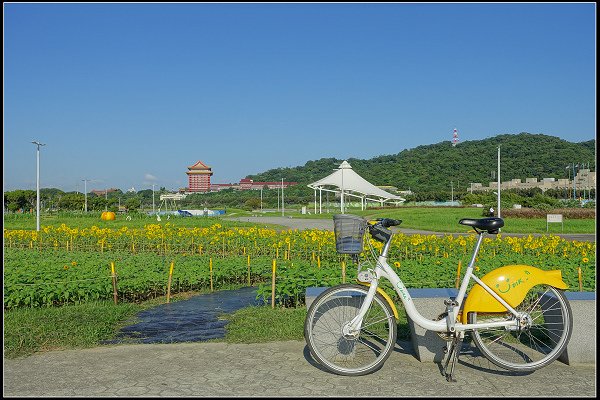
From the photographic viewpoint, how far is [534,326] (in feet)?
16.1

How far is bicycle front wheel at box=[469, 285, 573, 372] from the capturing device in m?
4.61

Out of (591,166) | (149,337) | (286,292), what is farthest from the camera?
(591,166)

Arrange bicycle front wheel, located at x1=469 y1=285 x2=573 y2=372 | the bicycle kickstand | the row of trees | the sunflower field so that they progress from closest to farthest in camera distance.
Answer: the bicycle kickstand
bicycle front wheel, located at x1=469 y1=285 x2=573 y2=372
the sunflower field
the row of trees

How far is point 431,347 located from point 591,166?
312 feet

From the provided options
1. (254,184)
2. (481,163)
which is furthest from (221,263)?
(254,184)

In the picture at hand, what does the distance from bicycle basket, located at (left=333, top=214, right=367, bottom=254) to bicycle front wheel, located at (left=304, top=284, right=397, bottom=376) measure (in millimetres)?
358

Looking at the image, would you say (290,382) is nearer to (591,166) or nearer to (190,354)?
(190,354)

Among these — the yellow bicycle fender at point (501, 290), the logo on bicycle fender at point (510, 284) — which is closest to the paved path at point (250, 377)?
the yellow bicycle fender at point (501, 290)

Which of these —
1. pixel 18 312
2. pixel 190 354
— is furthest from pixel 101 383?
pixel 18 312

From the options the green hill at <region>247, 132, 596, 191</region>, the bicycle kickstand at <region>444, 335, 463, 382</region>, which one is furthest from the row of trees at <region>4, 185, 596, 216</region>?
the bicycle kickstand at <region>444, 335, 463, 382</region>

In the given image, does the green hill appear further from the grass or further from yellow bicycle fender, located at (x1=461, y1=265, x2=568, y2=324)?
yellow bicycle fender, located at (x1=461, y1=265, x2=568, y2=324)

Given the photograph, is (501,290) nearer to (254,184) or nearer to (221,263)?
(221,263)

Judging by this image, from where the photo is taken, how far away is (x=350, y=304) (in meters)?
4.75

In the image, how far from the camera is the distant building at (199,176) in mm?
147375
